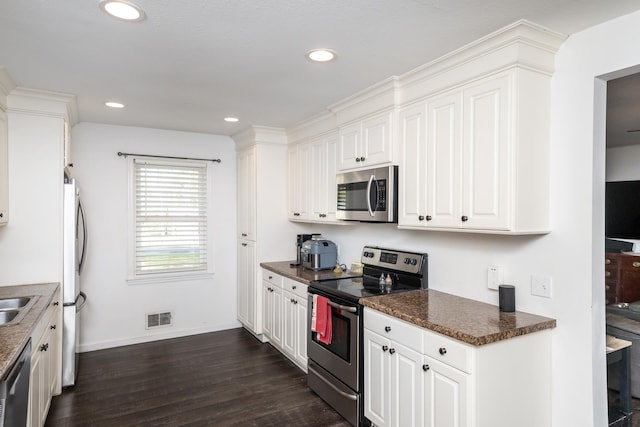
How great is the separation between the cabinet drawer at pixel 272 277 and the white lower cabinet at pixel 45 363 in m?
1.84

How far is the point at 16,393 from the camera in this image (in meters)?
1.75

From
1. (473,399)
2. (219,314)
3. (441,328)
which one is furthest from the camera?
(219,314)

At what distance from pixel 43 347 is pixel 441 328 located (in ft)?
8.06

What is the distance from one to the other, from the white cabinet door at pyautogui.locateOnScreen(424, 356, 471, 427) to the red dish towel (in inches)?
36.9

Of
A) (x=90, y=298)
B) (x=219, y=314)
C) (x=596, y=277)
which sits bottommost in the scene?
(x=219, y=314)

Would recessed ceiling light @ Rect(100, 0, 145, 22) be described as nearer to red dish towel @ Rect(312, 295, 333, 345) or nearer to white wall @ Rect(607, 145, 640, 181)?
red dish towel @ Rect(312, 295, 333, 345)

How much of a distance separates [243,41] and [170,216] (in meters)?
2.91

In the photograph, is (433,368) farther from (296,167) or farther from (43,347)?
(296,167)

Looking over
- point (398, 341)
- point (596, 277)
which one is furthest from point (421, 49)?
point (398, 341)

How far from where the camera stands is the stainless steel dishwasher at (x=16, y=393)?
159 cm

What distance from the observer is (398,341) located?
2230mm

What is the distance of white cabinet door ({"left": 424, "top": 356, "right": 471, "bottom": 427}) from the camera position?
1.83 meters

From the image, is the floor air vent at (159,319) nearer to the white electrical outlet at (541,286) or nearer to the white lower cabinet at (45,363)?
the white lower cabinet at (45,363)

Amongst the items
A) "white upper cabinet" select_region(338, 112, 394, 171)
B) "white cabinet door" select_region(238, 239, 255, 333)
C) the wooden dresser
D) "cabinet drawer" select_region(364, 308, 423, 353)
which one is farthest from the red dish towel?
the wooden dresser
